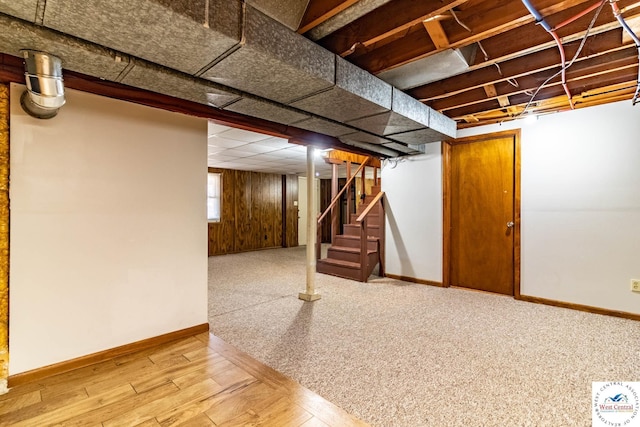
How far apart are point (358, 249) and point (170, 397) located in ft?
11.5

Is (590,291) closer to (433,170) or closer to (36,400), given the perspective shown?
(433,170)

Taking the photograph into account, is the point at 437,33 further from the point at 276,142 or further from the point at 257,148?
the point at 257,148

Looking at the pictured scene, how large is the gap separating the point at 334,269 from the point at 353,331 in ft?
7.45

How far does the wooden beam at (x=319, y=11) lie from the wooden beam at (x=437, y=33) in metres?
0.54

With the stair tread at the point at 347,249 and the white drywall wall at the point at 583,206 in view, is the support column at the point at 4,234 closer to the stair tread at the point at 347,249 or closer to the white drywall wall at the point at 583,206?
the stair tread at the point at 347,249

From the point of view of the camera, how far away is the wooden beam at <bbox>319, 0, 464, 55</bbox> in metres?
1.59

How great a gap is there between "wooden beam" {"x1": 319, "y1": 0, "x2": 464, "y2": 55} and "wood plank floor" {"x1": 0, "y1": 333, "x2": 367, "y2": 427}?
2.16 m

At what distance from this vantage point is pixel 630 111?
3.01 metres

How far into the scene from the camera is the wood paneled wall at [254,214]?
722 cm

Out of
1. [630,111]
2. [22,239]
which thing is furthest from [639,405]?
[22,239]

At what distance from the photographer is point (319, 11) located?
63.9 inches

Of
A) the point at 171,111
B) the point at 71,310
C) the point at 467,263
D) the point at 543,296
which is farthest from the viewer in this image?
the point at 467,263

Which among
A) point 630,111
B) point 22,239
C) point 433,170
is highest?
point 630,111

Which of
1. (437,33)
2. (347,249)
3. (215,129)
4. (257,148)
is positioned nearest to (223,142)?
(257,148)
